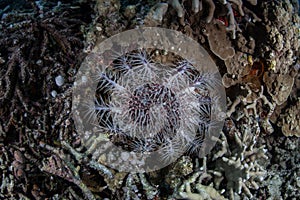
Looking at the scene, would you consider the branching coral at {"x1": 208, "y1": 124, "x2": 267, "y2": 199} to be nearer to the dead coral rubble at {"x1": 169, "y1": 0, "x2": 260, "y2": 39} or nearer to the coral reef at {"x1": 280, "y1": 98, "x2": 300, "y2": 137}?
the coral reef at {"x1": 280, "y1": 98, "x2": 300, "y2": 137}

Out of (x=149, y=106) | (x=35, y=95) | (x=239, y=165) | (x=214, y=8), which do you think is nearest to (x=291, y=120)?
(x=239, y=165)

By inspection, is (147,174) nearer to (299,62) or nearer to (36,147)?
(36,147)

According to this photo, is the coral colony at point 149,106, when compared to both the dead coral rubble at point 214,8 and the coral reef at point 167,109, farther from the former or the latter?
the dead coral rubble at point 214,8

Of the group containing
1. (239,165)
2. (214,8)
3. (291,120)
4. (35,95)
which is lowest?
(239,165)

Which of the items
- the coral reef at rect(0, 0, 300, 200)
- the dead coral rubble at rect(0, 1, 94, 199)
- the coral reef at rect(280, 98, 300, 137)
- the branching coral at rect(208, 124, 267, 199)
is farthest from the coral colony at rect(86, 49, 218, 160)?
the coral reef at rect(280, 98, 300, 137)

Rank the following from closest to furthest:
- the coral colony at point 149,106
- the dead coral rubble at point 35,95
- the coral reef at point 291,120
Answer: the coral colony at point 149,106
the dead coral rubble at point 35,95
the coral reef at point 291,120

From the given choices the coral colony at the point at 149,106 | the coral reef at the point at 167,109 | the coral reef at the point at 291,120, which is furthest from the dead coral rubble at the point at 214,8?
the coral reef at the point at 291,120

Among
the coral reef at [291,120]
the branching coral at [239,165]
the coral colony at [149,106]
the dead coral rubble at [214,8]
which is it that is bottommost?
the branching coral at [239,165]

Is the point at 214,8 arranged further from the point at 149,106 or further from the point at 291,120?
the point at 291,120
